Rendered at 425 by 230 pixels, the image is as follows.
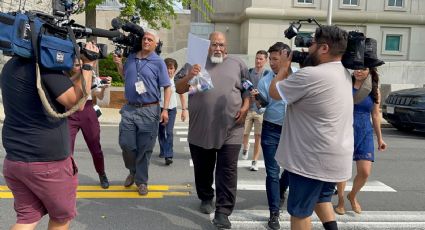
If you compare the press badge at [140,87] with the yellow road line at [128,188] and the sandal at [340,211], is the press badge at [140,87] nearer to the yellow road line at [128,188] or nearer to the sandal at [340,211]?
the yellow road line at [128,188]

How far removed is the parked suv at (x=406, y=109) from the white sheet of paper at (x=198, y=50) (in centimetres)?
824

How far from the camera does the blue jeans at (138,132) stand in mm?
4914

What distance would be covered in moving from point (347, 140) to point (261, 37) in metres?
19.7

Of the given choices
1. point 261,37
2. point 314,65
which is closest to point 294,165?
point 314,65

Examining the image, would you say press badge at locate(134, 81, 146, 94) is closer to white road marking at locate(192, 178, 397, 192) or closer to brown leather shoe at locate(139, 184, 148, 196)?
brown leather shoe at locate(139, 184, 148, 196)

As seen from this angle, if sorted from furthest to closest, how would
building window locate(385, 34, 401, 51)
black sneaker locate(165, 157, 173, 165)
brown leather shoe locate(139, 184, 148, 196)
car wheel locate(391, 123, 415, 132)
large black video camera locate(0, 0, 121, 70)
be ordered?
building window locate(385, 34, 401, 51) < car wheel locate(391, 123, 415, 132) < black sneaker locate(165, 157, 173, 165) < brown leather shoe locate(139, 184, 148, 196) < large black video camera locate(0, 0, 121, 70)

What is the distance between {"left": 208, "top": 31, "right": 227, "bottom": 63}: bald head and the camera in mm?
4223

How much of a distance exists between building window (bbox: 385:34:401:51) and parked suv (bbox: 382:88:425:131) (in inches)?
510

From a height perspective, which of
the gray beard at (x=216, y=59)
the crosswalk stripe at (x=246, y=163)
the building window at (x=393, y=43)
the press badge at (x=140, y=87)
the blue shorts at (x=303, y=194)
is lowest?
the crosswalk stripe at (x=246, y=163)

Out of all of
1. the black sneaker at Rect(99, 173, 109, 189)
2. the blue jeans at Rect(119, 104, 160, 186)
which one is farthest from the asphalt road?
the blue jeans at Rect(119, 104, 160, 186)

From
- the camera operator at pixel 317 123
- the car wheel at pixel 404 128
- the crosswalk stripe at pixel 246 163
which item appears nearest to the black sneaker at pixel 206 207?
the camera operator at pixel 317 123

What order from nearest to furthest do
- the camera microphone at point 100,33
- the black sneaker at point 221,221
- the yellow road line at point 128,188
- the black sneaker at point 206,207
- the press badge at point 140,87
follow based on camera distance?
the camera microphone at point 100,33 < the black sneaker at point 221,221 < the black sneaker at point 206,207 < the press badge at point 140,87 < the yellow road line at point 128,188

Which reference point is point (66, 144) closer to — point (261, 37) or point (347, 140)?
point (347, 140)

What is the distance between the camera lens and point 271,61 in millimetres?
4301
